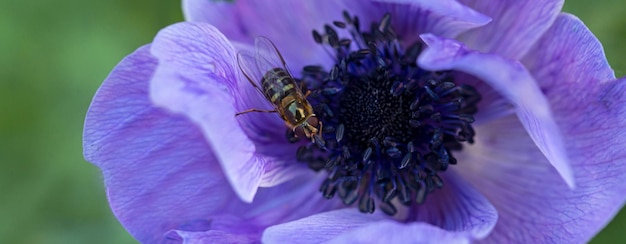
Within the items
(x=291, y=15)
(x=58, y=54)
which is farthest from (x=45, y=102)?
(x=291, y=15)

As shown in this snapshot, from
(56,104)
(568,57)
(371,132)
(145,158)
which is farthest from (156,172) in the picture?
(56,104)

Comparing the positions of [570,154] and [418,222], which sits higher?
[570,154]

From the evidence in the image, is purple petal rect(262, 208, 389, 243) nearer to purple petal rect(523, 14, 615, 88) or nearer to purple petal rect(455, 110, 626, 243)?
purple petal rect(455, 110, 626, 243)

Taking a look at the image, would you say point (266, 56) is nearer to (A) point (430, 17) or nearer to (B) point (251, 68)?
(B) point (251, 68)

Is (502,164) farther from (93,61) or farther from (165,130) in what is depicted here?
(93,61)

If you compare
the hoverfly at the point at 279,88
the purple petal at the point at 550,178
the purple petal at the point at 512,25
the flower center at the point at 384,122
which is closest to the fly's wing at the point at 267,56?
the hoverfly at the point at 279,88

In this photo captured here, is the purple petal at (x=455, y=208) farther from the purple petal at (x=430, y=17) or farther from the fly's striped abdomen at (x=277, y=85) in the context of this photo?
the fly's striped abdomen at (x=277, y=85)
